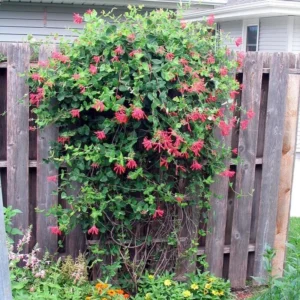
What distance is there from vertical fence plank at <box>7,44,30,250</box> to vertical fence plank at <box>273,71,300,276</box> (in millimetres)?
2062

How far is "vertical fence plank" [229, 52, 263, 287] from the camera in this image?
3982mm

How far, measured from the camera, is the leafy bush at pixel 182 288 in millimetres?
3689

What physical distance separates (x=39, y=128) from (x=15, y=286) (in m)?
1.07

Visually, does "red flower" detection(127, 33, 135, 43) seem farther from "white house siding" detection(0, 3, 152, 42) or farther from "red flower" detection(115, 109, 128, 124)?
"white house siding" detection(0, 3, 152, 42)

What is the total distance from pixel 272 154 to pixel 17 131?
2.01m

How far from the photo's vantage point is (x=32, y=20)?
24.5 ft

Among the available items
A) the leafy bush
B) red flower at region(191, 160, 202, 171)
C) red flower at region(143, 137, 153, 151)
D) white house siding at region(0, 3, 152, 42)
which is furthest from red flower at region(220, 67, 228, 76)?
white house siding at region(0, 3, 152, 42)

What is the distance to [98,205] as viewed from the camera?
3.58m

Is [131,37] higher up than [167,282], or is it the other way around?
[131,37]

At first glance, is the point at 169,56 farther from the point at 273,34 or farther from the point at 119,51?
the point at 273,34

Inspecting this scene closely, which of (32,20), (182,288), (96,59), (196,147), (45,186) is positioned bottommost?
(182,288)

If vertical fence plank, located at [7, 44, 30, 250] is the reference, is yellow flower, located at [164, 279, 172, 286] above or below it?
below

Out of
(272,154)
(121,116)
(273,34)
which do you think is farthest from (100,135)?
(273,34)

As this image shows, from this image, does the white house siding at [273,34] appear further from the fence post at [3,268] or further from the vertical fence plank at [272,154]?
the fence post at [3,268]
